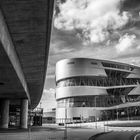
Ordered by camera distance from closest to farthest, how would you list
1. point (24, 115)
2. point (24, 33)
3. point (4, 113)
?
point (24, 33) < point (24, 115) < point (4, 113)

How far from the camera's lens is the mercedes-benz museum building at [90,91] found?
107 metres

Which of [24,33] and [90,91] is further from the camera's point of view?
[90,91]

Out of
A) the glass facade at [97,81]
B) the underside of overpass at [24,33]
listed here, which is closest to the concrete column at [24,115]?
the underside of overpass at [24,33]

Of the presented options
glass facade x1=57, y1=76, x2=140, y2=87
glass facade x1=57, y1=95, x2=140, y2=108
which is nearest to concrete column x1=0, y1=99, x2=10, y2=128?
glass facade x1=57, y1=95, x2=140, y2=108

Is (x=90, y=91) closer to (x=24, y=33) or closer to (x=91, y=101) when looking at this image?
(x=91, y=101)

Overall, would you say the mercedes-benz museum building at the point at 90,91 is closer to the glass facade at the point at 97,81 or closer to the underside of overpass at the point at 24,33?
the glass facade at the point at 97,81

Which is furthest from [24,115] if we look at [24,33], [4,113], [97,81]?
[97,81]

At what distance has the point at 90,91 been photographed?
360 ft

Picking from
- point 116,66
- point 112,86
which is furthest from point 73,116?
point 116,66

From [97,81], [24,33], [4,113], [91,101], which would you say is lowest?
[4,113]

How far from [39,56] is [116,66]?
99337 mm

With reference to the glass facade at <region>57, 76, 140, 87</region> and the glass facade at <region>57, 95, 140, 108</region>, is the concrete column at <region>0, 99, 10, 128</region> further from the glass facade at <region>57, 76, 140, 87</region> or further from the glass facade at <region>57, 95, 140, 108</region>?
the glass facade at <region>57, 76, 140, 87</region>

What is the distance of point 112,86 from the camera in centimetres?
11512

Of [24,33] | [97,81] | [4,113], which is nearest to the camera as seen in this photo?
[24,33]
